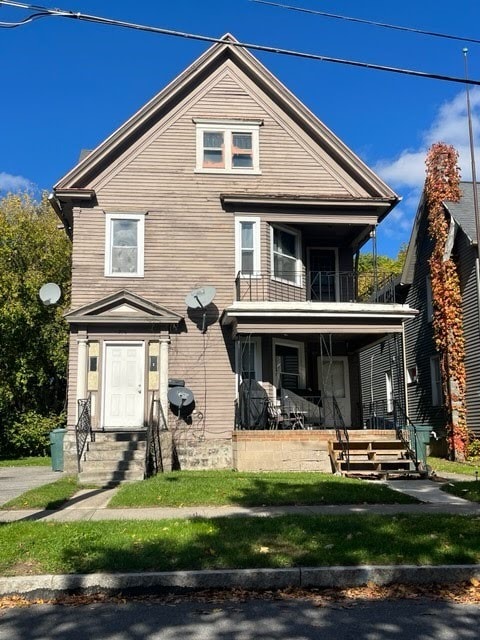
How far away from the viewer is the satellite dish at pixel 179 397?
51.2 feet

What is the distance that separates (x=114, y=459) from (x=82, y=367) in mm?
3042

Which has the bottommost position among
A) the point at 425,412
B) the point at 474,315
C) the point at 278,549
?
the point at 278,549

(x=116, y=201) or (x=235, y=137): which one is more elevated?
(x=235, y=137)

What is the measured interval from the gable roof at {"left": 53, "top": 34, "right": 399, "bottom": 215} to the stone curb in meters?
12.4

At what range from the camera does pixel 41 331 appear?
25875mm

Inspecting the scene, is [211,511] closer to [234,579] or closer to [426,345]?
[234,579]

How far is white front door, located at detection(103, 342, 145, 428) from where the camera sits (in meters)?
15.6

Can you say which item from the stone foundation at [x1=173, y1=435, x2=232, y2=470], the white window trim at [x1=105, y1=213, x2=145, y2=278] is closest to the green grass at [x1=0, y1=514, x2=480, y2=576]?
the stone foundation at [x1=173, y1=435, x2=232, y2=470]

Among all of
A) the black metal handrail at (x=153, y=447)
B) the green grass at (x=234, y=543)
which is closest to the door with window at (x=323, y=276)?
the black metal handrail at (x=153, y=447)

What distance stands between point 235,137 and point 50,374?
47.9ft

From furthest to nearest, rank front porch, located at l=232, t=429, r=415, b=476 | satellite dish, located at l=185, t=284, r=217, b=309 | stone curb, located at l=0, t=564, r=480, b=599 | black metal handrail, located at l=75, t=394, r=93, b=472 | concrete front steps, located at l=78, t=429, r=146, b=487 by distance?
1. satellite dish, located at l=185, t=284, r=217, b=309
2. front porch, located at l=232, t=429, r=415, b=476
3. black metal handrail, located at l=75, t=394, r=93, b=472
4. concrete front steps, located at l=78, t=429, r=146, b=487
5. stone curb, located at l=0, t=564, r=480, b=599

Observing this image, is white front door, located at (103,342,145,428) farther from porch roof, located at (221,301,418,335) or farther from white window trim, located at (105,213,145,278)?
porch roof, located at (221,301,418,335)

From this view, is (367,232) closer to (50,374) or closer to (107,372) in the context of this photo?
(107,372)

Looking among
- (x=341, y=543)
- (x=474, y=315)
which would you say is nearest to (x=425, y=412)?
(x=474, y=315)
